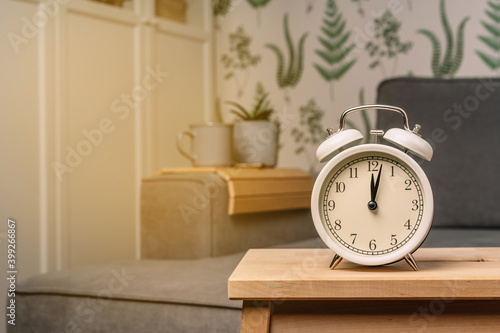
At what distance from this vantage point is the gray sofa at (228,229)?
1149 millimetres

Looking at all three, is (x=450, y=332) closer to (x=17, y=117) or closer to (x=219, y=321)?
(x=219, y=321)

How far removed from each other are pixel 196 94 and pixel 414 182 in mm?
1979

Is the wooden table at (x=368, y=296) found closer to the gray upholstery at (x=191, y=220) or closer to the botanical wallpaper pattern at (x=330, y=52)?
the gray upholstery at (x=191, y=220)

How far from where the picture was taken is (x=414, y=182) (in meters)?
0.73

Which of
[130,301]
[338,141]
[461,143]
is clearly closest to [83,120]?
[130,301]

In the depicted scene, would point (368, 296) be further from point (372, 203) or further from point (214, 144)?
point (214, 144)

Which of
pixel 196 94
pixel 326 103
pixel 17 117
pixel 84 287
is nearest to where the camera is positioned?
pixel 84 287

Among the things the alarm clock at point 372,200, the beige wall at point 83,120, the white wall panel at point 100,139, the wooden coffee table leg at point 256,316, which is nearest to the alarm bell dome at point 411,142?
the alarm clock at point 372,200

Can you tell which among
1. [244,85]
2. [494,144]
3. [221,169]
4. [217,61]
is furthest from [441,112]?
[217,61]

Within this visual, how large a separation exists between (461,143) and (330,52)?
3.12 feet

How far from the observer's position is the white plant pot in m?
1.79

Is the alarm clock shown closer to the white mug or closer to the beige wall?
the white mug

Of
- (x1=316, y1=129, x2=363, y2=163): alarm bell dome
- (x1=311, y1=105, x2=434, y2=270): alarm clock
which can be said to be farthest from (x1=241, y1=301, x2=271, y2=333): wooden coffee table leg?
(x1=316, y1=129, x2=363, y2=163): alarm bell dome

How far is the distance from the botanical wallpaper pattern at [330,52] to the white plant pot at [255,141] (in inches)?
9.8
